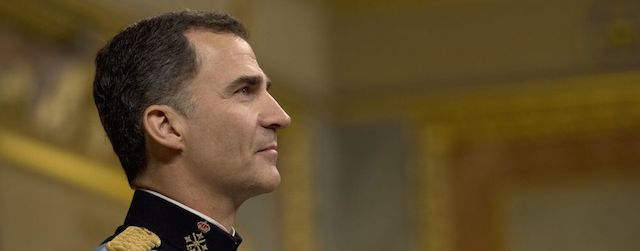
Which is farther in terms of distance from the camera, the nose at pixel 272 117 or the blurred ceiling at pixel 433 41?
the blurred ceiling at pixel 433 41

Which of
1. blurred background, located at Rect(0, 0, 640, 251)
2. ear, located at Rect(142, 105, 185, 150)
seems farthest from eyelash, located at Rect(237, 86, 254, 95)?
blurred background, located at Rect(0, 0, 640, 251)

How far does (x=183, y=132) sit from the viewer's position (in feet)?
7.59

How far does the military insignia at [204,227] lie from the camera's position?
2.29 metres

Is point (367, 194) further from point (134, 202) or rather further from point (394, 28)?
point (134, 202)

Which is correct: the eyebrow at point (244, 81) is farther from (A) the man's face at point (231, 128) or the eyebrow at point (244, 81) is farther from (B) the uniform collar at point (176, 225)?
(B) the uniform collar at point (176, 225)

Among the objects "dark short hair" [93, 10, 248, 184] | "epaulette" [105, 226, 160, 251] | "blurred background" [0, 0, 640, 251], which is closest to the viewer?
"epaulette" [105, 226, 160, 251]

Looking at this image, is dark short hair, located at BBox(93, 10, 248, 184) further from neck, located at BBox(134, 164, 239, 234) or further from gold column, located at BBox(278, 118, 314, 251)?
gold column, located at BBox(278, 118, 314, 251)

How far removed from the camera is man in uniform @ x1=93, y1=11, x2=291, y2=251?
2.29 metres

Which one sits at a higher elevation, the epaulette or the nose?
the nose

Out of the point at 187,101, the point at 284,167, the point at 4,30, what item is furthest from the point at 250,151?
the point at 284,167

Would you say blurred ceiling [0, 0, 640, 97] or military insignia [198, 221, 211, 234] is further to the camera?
blurred ceiling [0, 0, 640, 97]

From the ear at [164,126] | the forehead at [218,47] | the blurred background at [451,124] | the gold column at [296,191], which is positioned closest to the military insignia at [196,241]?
the ear at [164,126]

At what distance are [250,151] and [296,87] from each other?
12.6ft

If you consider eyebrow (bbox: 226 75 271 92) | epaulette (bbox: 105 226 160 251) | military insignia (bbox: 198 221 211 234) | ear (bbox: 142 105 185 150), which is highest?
eyebrow (bbox: 226 75 271 92)
